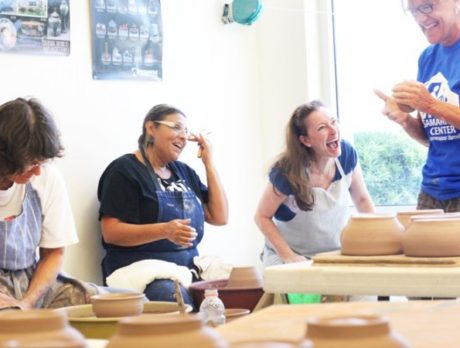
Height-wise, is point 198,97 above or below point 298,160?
above

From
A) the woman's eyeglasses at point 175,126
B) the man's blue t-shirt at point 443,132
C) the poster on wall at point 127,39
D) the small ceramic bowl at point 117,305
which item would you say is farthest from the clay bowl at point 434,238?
the poster on wall at point 127,39

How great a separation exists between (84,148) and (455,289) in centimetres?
227

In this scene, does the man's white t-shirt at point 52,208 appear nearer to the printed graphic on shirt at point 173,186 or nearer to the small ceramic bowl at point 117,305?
the printed graphic on shirt at point 173,186

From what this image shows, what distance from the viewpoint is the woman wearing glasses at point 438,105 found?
2.96m

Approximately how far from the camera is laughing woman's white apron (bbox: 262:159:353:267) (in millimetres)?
3707

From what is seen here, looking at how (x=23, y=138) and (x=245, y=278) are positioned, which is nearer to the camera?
(x=23, y=138)

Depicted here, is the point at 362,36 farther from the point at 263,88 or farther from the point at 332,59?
the point at 263,88

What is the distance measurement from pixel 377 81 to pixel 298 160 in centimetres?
109

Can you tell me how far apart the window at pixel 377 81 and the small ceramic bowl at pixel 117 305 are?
279 cm

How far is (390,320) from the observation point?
3.99 feet

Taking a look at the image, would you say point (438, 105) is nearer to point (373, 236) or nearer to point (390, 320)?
point (373, 236)

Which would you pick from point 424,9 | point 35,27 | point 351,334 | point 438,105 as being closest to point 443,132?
point 438,105

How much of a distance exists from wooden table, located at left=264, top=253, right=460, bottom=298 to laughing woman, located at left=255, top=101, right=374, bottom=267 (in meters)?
1.42

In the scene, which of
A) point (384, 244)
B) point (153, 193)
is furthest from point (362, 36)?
point (384, 244)
